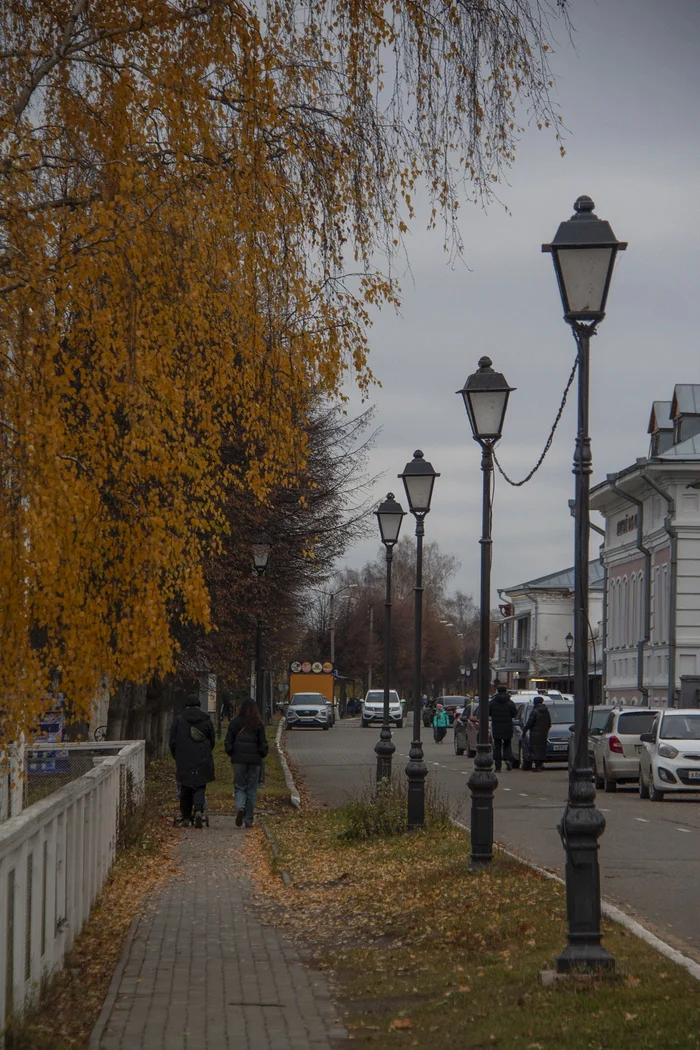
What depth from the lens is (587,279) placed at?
9.45 metres

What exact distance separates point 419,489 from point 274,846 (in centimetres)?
471

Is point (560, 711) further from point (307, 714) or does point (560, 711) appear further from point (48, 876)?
point (307, 714)

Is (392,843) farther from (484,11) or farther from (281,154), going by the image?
(484,11)

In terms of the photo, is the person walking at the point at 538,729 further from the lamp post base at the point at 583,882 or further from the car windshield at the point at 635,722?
the lamp post base at the point at 583,882

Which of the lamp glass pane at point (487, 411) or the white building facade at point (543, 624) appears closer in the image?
the lamp glass pane at point (487, 411)

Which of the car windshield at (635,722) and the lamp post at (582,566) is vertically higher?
the lamp post at (582,566)

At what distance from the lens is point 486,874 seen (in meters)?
13.4

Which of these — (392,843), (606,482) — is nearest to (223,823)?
(392,843)

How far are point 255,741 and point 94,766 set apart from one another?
24.9ft

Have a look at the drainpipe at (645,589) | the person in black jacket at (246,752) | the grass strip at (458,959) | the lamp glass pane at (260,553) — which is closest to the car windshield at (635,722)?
the lamp glass pane at (260,553)

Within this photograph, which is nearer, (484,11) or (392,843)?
(484,11)

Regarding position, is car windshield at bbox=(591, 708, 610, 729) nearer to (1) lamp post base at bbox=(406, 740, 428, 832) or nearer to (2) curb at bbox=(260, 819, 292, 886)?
(2) curb at bbox=(260, 819, 292, 886)

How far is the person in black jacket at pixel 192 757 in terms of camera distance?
2002 centimetres

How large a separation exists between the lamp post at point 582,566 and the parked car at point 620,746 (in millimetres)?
19688
